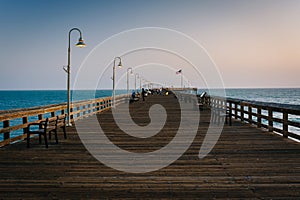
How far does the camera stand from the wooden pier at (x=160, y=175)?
161 inches

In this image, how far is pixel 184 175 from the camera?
4.93 m

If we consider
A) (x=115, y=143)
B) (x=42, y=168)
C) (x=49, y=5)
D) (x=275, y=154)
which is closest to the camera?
(x=42, y=168)

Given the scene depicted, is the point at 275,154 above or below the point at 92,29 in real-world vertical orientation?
below

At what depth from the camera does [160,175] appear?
493 cm

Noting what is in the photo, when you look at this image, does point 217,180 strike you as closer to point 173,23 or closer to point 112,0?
point 112,0

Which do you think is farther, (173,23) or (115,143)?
(173,23)

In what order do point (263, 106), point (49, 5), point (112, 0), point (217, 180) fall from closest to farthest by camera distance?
→ point (217, 180) → point (263, 106) → point (112, 0) → point (49, 5)

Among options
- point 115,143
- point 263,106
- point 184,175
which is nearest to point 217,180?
point 184,175

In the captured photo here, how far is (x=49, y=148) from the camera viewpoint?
7.33 m

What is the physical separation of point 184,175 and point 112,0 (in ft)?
60.7

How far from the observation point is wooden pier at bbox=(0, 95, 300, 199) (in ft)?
13.4

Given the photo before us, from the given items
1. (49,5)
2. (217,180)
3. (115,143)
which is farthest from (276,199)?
(49,5)

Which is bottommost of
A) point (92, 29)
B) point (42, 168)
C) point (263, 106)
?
point (42, 168)

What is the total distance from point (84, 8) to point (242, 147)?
1787 cm
